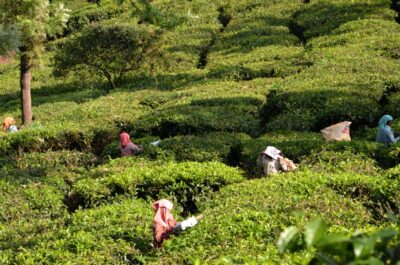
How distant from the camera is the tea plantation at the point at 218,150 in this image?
690 centimetres

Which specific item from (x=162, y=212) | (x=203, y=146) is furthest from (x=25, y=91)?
(x=162, y=212)

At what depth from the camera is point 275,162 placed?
10047 millimetres

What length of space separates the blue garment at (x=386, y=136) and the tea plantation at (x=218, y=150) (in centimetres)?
42

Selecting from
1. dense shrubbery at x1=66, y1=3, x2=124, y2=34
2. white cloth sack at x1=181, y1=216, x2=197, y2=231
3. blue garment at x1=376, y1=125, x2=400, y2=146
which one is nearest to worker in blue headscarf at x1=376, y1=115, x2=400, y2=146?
blue garment at x1=376, y1=125, x2=400, y2=146

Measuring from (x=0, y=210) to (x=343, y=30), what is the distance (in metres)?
A: 18.0

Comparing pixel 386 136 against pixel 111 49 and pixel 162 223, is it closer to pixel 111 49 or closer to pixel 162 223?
pixel 162 223

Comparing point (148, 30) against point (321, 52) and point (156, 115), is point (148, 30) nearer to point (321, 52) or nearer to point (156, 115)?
point (321, 52)

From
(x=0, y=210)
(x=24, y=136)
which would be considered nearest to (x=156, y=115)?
(x=24, y=136)

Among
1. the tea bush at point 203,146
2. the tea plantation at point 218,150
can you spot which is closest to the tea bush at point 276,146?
the tea plantation at point 218,150

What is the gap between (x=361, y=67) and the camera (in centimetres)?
1691

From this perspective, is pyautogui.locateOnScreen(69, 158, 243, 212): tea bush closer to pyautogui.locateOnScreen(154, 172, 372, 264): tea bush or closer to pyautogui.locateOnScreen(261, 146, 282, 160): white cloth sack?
pyautogui.locateOnScreen(261, 146, 282, 160): white cloth sack

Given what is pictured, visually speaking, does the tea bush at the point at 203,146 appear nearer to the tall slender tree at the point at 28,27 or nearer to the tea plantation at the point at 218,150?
the tea plantation at the point at 218,150

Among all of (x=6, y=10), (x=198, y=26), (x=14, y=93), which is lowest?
(x=14, y=93)

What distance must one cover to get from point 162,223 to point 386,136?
527 centimetres
